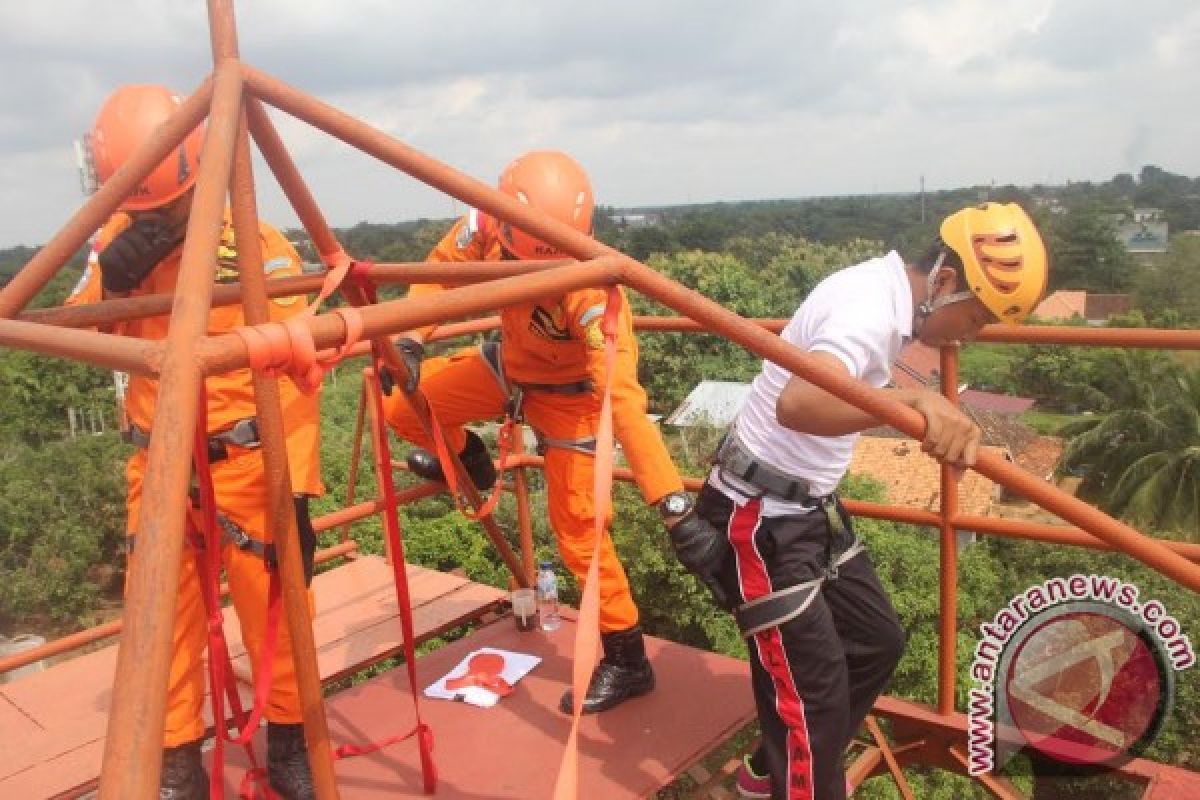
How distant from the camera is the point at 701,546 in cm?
279

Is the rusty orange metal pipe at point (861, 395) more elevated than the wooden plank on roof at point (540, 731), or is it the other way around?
the rusty orange metal pipe at point (861, 395)

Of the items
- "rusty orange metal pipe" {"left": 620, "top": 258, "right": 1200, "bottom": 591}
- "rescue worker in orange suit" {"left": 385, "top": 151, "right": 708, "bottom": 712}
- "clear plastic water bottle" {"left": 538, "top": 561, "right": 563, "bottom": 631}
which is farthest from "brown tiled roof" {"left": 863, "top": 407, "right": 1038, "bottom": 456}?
"rusty orange metal pipe" {"left": 620, "top": 258, "right": 1200, "bottom": 591}

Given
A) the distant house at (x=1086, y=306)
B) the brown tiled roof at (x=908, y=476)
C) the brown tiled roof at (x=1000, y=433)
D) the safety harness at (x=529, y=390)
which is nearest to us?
the safety harness at (x=529, y=390)

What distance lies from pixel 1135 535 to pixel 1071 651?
2.33 meters

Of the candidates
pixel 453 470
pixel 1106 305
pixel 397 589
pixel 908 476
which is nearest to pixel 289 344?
pixel 397 589

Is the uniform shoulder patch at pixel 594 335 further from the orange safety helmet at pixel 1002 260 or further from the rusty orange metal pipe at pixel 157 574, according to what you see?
the rusty orange metal pipe at pixel 157 574

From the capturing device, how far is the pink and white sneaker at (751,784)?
322 centimetres

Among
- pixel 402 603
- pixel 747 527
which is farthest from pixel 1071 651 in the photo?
pixel 402 603

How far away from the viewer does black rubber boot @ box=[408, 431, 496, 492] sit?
13.5 feet

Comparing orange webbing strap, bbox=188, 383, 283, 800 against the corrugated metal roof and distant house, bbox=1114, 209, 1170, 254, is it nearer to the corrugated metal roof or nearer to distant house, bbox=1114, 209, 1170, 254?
the corrugated metal roof

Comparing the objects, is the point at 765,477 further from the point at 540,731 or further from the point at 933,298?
the point at 540,731

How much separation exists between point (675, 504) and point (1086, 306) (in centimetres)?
8327

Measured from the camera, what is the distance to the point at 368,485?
26.1 metres

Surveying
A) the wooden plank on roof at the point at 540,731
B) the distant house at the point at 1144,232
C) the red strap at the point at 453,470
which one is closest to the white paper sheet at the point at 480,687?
the wooden plank on roof at the point at 540,731
